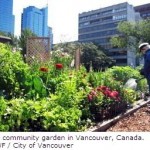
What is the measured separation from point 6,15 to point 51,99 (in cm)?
7878

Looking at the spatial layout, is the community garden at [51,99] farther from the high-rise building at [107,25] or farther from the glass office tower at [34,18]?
the high-rise building at [107,25]

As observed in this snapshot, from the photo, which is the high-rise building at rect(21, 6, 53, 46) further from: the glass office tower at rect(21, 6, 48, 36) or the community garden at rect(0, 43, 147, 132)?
the community garden at rect(0, 43, 147, 132)

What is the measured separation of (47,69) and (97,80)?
1.20m

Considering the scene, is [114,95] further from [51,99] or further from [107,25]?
[107,25]

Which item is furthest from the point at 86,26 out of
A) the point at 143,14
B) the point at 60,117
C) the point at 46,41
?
the point at 60,117

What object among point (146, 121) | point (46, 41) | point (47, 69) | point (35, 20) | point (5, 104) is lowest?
point (146, 121)

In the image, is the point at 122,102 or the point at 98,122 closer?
the point at 98,122

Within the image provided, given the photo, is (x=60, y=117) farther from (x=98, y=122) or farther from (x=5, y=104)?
(x=98, y=122)

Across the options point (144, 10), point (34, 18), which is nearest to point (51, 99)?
point (34, 18)

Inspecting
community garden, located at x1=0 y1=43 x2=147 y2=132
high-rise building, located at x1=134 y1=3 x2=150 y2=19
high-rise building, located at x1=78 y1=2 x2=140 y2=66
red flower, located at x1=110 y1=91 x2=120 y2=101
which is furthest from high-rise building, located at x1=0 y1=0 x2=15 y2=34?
Answer: red flower, located at x1=110 y1=91 x2=120 y2=101

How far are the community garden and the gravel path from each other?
0.80 feet

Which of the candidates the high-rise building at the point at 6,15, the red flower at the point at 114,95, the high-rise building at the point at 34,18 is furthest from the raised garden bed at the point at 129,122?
the high-rise building at the point at 6,15
